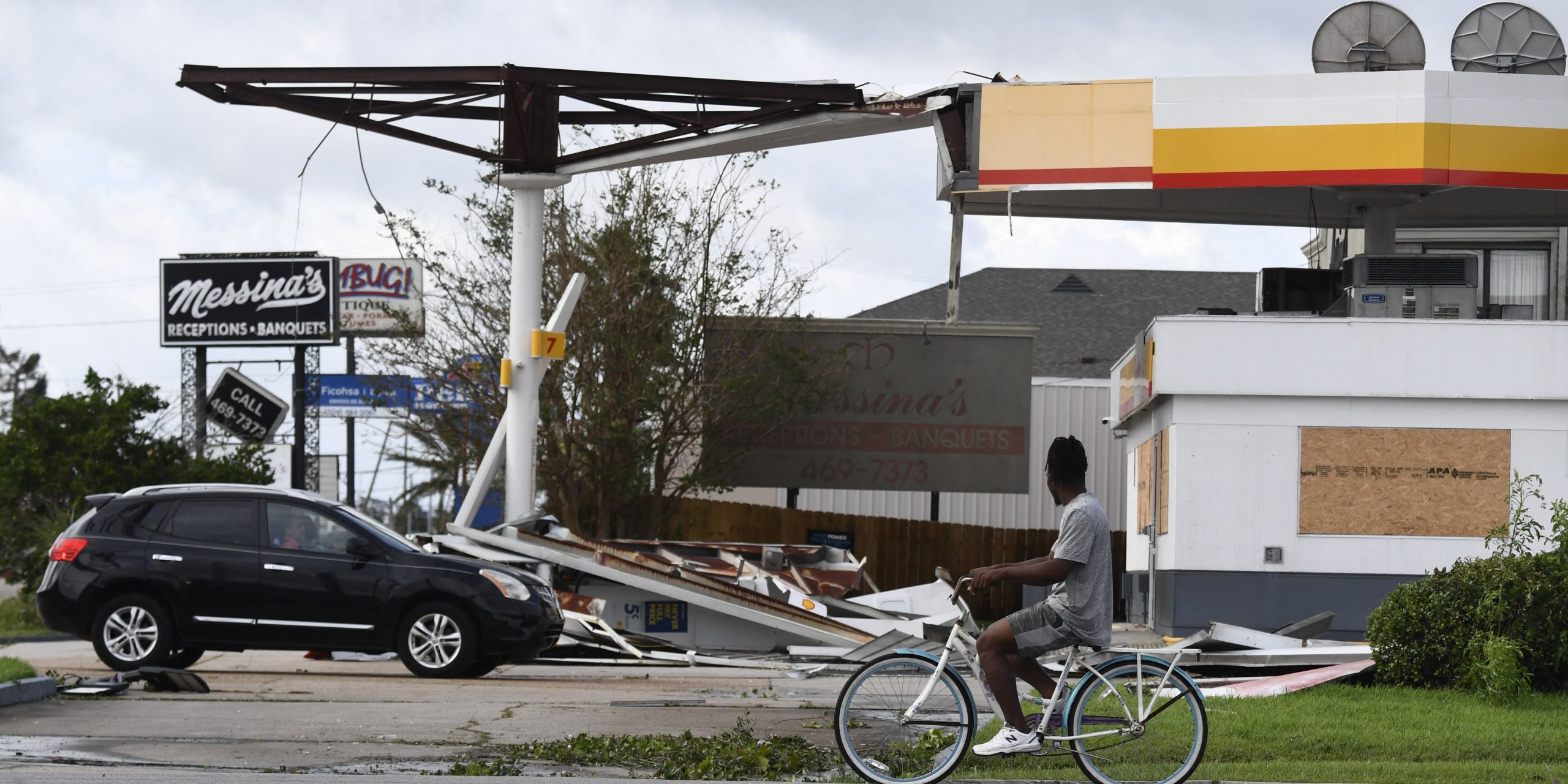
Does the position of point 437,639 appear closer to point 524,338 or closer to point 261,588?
point 261,588

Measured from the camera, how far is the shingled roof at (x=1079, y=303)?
40906 mm

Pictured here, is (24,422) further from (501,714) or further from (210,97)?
(501,714)

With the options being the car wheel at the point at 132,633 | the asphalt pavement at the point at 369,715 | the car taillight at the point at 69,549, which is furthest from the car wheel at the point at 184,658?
the car taillight at the point at 69,549

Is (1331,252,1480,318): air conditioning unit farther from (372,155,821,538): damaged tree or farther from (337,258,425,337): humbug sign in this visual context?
(337,258,425,337): humbug sign

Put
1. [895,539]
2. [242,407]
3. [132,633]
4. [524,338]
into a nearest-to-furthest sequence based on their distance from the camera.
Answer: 1. [132,633]
2. [524,338]
3. [895,539]
4. [242,407]

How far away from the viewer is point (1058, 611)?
8.09 m

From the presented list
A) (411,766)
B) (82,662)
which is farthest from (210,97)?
(411,766)

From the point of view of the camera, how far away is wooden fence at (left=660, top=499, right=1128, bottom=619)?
108ft

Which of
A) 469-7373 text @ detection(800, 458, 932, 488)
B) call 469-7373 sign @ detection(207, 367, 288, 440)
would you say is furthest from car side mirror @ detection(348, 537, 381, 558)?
call 469-7373 sign @ detection(207, 367, 288, 440)

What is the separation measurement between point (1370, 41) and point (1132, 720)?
1850cm

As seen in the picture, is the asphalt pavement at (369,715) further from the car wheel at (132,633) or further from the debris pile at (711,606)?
the debris pile at (711,606)

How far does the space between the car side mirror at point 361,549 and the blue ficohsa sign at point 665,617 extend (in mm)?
5672

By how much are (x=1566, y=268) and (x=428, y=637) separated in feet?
78.5

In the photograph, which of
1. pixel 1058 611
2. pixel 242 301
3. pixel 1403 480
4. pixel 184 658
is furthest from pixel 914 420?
pixel 1058 611
